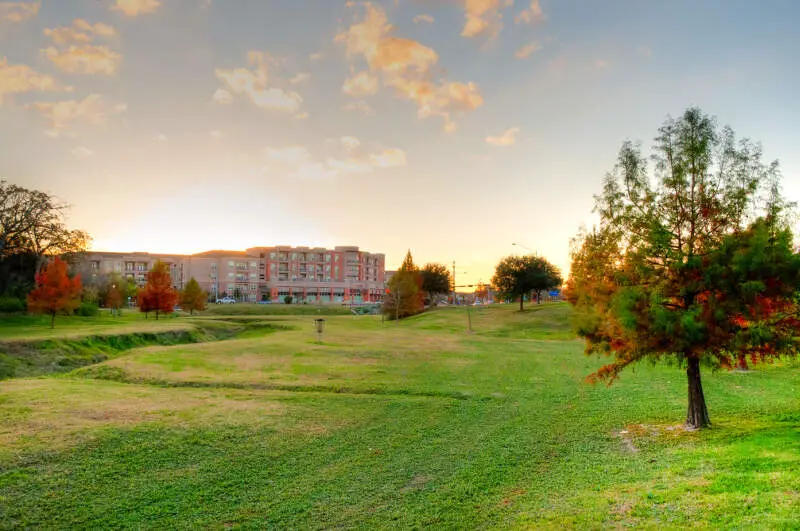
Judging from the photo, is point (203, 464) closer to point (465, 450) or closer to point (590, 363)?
point (465, 450)

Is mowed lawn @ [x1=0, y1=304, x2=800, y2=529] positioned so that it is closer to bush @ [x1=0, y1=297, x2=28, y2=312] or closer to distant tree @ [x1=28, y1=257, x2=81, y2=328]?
distant tree @ [x1=28, y1=257, x2=81, y2=328]

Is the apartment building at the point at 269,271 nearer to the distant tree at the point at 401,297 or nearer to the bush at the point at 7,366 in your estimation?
the distant tree at the point at 401,297

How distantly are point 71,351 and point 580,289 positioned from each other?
1226 inches

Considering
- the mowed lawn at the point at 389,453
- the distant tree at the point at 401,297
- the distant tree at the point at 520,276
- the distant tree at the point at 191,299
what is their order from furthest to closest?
the distant tree at the point at 401,297, the distant tree at the point at 520,276, the distant tree at the point at 191,299, the mowed lawn at the point at 389,453

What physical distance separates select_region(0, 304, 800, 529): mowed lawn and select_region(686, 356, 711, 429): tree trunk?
1.29 ft

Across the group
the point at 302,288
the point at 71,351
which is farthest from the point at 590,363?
the point at 302,288

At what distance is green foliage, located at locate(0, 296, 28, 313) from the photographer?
176ft

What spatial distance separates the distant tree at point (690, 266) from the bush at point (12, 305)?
6109 cm

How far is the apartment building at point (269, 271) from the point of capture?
159875 millimetres

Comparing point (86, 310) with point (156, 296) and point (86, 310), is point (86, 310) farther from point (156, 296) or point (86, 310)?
point (156, 296)

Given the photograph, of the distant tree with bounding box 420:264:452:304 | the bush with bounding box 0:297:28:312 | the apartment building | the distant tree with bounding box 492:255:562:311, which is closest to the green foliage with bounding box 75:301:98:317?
the bush with bounding box 0:297:28:312

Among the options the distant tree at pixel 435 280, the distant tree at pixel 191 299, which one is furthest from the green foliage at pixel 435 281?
the distant tree at pixel 191 299

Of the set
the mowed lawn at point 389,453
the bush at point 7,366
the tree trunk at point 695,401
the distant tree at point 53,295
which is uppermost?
the distant tree at point 53,295

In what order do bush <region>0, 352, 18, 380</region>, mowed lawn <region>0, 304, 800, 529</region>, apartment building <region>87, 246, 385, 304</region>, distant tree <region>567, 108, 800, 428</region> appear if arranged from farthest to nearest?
apartment building <region>87, 246, 385, 304</region>, bush <region>0, 352, 18, 380</region>, distant tree <region>567, 108, 800, 428</region>, mowed lawn <region>0, 304, 800, 529</region>
